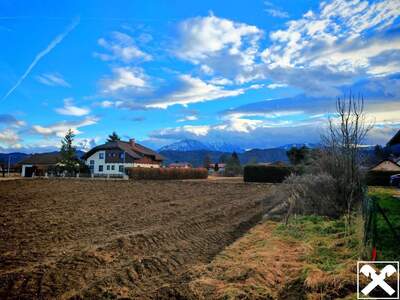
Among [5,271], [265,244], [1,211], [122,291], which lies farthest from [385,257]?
[1,211]

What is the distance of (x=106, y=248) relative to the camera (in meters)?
7.46

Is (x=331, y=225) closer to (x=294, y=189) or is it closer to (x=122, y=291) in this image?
(x=294, y=189)

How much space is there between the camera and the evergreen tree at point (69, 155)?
55531mm

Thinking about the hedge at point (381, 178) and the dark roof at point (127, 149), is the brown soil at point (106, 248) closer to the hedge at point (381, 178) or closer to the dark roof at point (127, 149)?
the hedge at point (381, 178)

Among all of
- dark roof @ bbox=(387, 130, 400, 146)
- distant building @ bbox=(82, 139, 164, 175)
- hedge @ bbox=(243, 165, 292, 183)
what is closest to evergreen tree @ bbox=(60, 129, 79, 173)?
distant building @ bbox=(82, 139, 164, 175)

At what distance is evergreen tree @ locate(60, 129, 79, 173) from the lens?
55531 millimetres

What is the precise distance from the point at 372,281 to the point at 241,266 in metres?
2.24

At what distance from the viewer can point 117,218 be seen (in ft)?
38.7

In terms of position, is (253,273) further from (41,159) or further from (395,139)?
(41,159)

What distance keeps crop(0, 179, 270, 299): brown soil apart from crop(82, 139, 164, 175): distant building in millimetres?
47510

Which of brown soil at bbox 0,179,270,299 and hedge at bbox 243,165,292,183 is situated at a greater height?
hedge at bbox 243,165,292,183

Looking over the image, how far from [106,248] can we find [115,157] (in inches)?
2212

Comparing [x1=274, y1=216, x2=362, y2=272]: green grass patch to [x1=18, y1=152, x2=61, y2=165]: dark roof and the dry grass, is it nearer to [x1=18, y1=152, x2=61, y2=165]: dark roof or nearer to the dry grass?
the dry grass

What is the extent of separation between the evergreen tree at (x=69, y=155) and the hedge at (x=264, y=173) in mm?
30624
